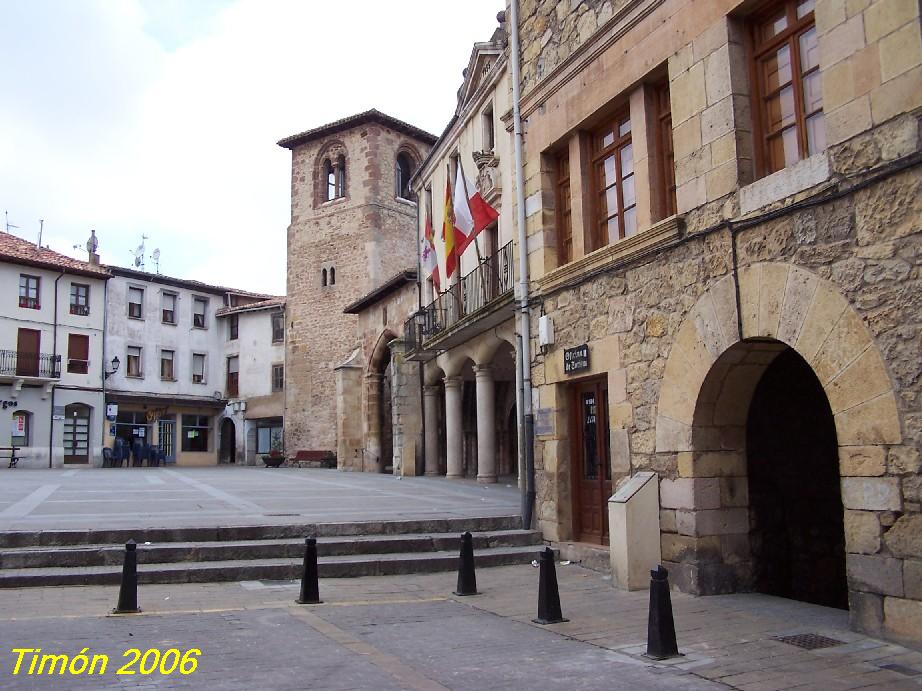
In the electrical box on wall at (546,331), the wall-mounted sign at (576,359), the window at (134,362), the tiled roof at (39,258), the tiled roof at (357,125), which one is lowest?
the wall-mounted sign at (576,359)

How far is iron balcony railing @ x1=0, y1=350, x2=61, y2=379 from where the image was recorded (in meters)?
34.6

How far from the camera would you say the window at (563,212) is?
1027 cm

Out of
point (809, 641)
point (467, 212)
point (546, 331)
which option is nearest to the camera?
point (809, 641)

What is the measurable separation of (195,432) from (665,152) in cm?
3957

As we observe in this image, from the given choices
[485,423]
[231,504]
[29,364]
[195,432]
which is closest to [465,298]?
[485,423]

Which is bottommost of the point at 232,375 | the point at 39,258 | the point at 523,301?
the point at 523,301

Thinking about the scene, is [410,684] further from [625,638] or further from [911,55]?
[911,55]

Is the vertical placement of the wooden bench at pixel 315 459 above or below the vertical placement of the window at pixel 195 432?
below

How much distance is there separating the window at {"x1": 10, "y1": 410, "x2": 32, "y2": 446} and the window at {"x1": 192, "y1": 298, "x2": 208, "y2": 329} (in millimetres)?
11093

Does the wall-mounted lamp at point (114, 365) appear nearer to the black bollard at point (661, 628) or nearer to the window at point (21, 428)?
the window at point (21, 428)

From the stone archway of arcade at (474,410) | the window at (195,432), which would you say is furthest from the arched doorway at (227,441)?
the stone archway of arcade at (474,410)

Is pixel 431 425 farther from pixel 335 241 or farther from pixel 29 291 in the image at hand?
pixel 29 291

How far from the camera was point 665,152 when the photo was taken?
335 inches

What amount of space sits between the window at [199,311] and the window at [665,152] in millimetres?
39418
